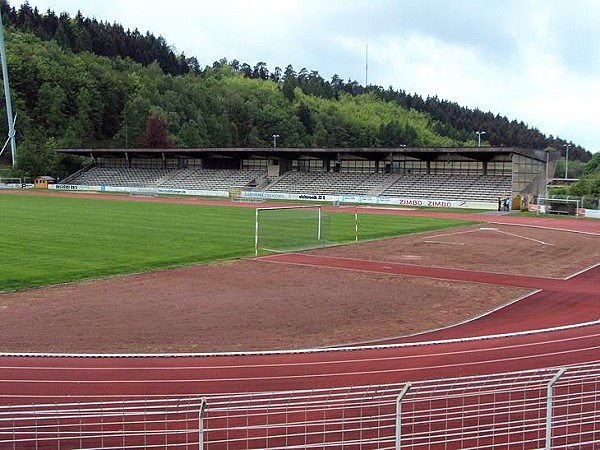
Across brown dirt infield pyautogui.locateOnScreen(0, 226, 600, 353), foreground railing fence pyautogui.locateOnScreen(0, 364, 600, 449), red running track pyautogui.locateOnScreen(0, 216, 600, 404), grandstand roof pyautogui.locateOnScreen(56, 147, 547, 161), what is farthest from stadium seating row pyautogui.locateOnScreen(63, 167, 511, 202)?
foreground railing fence pyautogui.locateOnScreen(0, 364, 600, 449)

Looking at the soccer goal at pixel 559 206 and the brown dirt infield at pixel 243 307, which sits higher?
the soccer goal at pixel 559 206

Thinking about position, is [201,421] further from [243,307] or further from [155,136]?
[155,136]

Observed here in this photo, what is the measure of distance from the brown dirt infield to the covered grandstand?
4462 cm

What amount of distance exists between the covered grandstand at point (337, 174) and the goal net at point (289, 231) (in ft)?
97.5

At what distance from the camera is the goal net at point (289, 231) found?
34.4 meters

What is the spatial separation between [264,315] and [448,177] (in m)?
64.3

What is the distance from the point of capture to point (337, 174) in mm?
87875

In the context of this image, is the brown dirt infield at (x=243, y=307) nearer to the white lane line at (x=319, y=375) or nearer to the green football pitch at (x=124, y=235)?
the white lane line at (x=319, y=375)

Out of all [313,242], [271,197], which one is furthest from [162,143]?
[313,242]

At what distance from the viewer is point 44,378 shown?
12555 mm

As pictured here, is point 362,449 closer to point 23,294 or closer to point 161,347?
point 161,347

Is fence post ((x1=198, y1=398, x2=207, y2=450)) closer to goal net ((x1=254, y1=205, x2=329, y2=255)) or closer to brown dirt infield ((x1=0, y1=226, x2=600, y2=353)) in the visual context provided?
brown dirt infield ((x1=0, y1=226, x2=600, y2=353))

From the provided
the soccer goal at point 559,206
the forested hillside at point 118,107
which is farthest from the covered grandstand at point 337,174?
the forested hillside at point 118,107

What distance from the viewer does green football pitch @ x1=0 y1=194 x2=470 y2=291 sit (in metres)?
26.1
